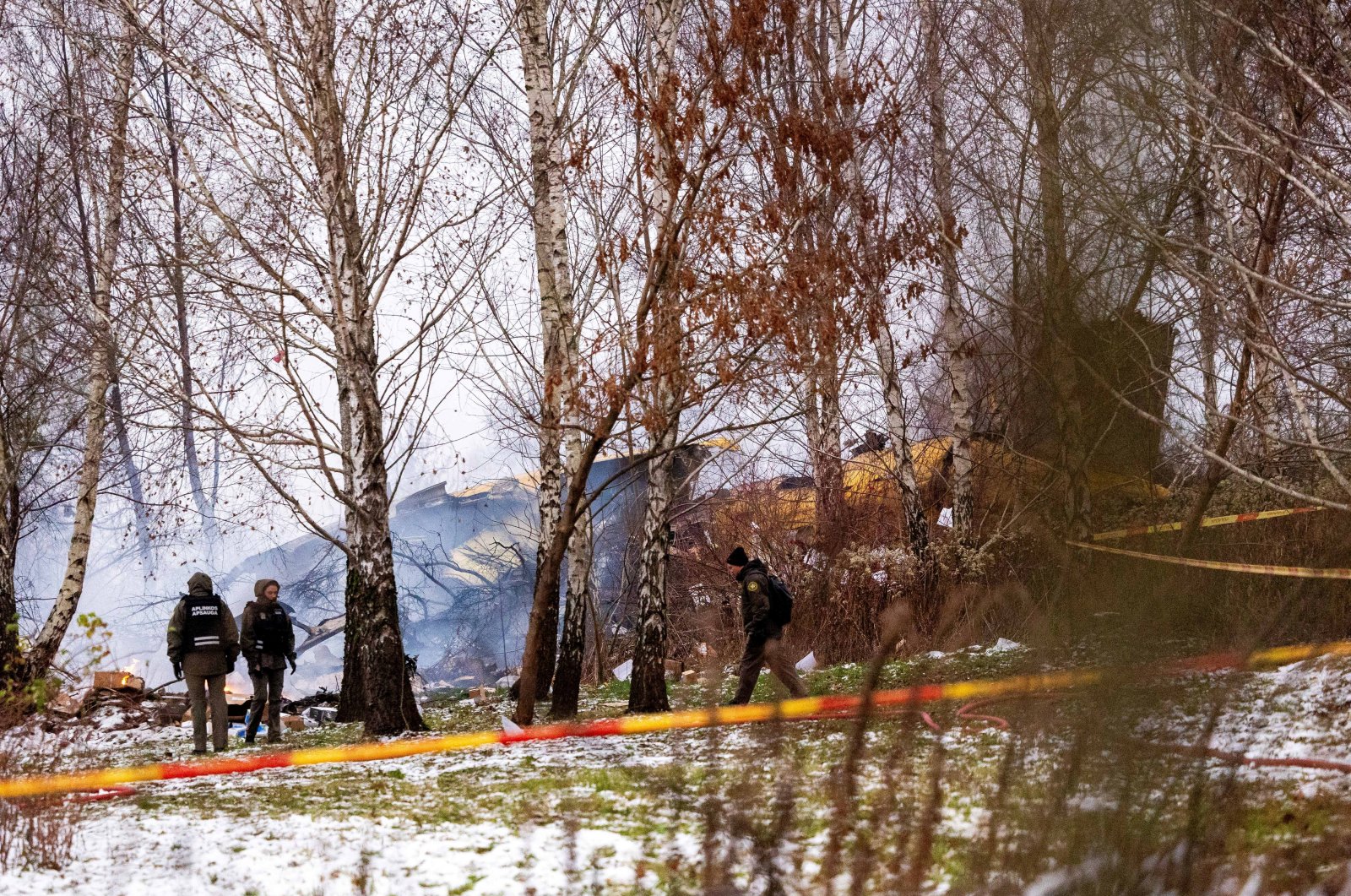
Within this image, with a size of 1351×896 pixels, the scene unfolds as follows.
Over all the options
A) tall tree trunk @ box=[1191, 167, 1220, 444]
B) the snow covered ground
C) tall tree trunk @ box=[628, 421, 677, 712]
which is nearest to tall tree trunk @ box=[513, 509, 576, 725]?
the snow covered ground

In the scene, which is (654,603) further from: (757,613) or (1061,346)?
(1061,346)

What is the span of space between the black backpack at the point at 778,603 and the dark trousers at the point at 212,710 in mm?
5218

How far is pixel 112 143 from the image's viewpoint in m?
14.1

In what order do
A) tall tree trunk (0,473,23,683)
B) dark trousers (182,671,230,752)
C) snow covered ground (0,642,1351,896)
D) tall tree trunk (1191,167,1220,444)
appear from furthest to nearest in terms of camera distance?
1. tall tree trunk (0,473,23,683)
2. dark trousers (182,671,230,752)
3. tall tree trunk (1191,167,1220,444)
4. snow covered ground (0,642,1351,896)

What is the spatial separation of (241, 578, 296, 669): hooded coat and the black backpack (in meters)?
5.11

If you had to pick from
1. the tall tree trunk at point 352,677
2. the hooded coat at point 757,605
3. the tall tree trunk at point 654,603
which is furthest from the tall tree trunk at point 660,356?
the tall tree trunk at point 352,677

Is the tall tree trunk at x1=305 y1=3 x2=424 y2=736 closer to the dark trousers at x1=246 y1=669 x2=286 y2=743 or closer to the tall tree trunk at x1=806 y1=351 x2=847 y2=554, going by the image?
the dark trousers at x1=246 y1=669 x2=286 y2=743

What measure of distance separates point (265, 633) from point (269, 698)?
74 cm

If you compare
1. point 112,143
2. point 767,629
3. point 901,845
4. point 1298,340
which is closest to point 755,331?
point 767,629

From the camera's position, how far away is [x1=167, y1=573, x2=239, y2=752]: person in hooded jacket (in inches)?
419

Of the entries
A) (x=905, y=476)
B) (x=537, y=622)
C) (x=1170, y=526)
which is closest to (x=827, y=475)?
(x=905, y=476)

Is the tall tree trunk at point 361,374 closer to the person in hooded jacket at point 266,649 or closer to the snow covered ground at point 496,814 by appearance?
the person in hooded jacket at point 266,649

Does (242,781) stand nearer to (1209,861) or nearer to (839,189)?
(839,189)

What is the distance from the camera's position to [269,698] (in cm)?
1188
